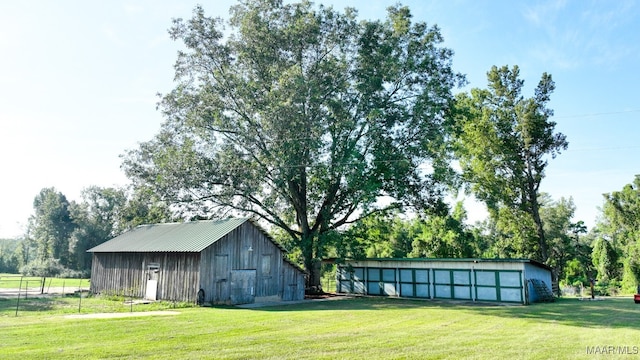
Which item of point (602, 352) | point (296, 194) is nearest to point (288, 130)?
point (296, 194)

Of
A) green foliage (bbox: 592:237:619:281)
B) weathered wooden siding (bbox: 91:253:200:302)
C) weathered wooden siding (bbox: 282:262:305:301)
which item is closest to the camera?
weathered wooden siding (bbox: 91:253:200:302)

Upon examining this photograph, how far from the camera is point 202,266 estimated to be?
Answer: 2211 centimetres

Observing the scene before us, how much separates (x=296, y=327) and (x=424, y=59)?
2223cm

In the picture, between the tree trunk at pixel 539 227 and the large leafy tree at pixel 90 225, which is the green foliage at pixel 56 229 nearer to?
the large leafy tree at pixel 90 225

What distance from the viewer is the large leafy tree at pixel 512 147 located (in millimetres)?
36594

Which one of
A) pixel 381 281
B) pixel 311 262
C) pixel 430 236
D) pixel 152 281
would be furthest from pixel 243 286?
pixel 430 236

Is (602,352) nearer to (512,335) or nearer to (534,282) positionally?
(512,335)

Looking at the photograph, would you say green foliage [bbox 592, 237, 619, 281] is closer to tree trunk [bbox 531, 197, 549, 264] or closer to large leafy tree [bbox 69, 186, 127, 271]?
tree trunk [bbox 531, 197, 549, 264]

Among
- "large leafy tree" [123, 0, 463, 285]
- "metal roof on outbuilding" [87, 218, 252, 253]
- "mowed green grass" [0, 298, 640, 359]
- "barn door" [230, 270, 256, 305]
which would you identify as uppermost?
"large leafy tree" [123, 0, 463, 285]

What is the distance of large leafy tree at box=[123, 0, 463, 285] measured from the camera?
2830cm

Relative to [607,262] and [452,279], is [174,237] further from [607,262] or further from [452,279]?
[607,262]

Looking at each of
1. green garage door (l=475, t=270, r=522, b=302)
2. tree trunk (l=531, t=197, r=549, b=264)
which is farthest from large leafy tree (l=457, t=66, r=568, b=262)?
green garage door (l=475, t=270, r=522, b=302)

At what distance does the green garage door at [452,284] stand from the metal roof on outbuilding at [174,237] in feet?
42.2

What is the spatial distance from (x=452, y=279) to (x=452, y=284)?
307 millimetres
